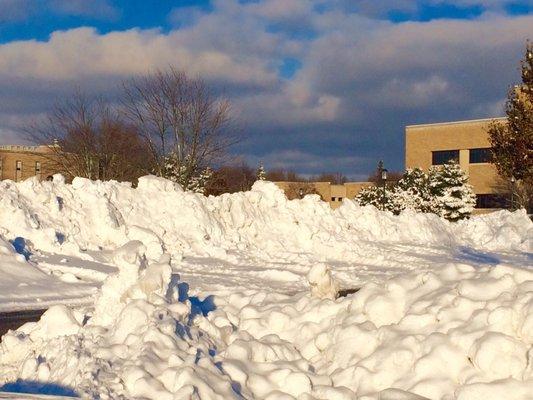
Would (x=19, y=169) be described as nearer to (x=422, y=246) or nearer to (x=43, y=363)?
(x=422, y=246)

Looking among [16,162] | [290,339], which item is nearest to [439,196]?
[290,339]

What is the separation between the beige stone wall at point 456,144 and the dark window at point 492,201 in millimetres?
421

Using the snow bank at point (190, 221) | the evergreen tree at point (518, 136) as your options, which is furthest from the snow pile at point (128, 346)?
the evergreen tree at point (518, 136)

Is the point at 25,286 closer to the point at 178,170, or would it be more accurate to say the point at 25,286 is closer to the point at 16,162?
the point at 178,170

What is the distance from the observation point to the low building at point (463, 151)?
59.2m

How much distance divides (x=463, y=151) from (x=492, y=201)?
504cm

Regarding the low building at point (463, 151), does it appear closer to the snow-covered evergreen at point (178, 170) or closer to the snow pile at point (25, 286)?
the snow-covered evergreen at point (178, 170)

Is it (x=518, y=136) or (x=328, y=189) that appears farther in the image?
(x=328, y=189)

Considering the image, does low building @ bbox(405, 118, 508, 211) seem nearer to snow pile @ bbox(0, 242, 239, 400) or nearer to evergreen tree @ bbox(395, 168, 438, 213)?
evergreen tree @ bbox(395, 168, 438, 213)

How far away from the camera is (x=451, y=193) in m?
50.7

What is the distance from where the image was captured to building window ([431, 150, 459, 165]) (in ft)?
205

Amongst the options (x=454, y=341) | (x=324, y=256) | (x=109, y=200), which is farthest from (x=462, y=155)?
(x=454, y=341)

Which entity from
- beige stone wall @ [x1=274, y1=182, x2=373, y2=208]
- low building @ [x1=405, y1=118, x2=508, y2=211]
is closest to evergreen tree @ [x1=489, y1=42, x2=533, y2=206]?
low building @ [x1=405, y1=118, x2=508, y2=211]

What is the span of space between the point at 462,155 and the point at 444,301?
56.9 m
